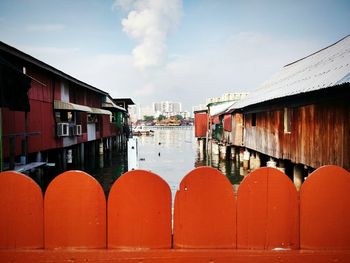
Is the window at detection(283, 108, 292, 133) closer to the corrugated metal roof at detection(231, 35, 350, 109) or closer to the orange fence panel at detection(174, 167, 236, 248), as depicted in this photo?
the corrugated metal roof at detection(231, 35, 350, 109)

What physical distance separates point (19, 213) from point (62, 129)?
14.6 m

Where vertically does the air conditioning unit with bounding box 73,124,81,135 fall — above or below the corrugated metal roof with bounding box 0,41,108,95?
below

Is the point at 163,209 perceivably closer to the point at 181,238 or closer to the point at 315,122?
the point at 181,238

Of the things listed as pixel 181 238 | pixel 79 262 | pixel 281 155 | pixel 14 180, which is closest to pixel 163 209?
pixel 181 238

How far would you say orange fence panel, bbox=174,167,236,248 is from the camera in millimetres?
1819

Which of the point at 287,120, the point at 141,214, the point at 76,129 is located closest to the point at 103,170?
the point at 76,129

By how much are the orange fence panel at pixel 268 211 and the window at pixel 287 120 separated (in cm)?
1057

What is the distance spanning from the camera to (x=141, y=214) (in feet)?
6.01

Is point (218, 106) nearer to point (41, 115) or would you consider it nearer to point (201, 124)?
point (201, 124)

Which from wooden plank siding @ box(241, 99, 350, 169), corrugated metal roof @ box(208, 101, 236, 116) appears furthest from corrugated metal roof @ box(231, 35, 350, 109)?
corrugated metal roof @ box(208, 101, 236, 116)

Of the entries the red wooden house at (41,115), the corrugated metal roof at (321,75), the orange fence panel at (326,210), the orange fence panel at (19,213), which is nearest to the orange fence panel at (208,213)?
the orange fence panel at (326,210)

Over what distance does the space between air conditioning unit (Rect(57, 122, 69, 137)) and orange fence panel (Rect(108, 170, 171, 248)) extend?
1466 cm

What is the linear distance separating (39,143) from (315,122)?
1269 cm

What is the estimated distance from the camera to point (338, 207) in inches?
72.2
